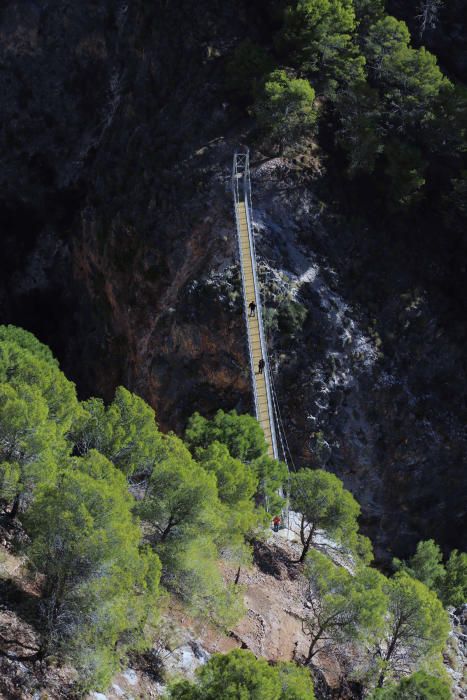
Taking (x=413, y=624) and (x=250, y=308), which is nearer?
(x=413, y=624)

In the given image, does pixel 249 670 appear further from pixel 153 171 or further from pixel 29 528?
pixel 153 171

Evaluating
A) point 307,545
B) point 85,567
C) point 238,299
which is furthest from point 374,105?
point 85,567

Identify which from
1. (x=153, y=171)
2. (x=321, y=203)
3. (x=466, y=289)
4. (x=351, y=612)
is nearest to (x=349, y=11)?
(x=321, y=203)

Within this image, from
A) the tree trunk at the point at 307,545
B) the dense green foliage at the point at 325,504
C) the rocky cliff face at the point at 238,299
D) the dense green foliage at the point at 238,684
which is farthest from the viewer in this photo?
the rocky cliff face at the point at 238,299

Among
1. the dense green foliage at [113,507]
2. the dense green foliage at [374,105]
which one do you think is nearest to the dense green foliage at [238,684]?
the dense green foliage at [113,507]

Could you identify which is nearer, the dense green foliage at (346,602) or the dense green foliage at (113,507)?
the dense green foliage at (113,507)

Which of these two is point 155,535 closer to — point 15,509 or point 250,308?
point 15,509

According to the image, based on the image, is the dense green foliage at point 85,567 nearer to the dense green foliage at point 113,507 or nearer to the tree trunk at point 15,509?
the dense green foliage at point 113,507
